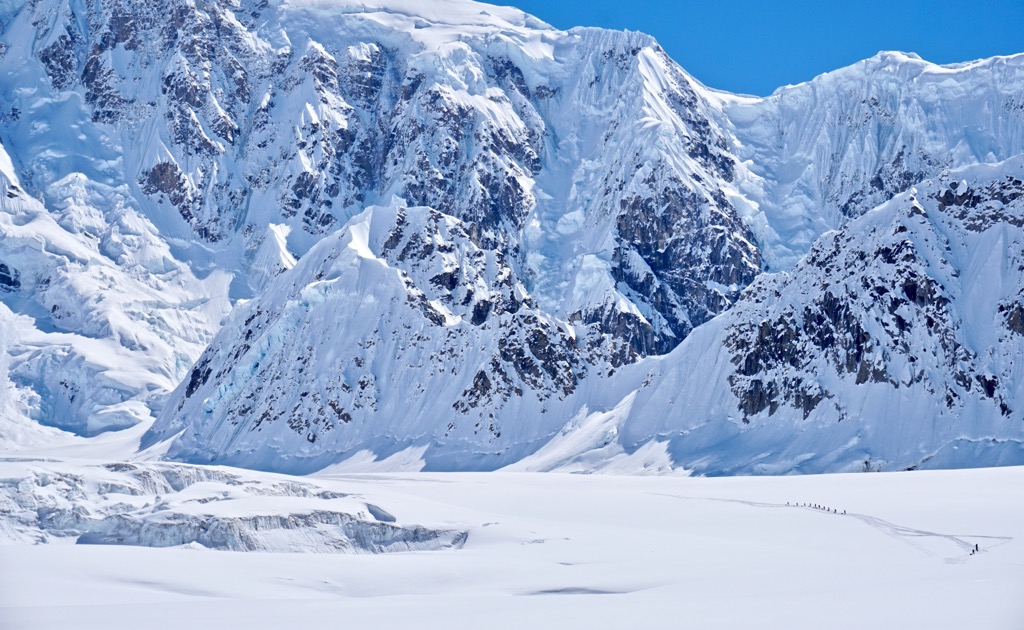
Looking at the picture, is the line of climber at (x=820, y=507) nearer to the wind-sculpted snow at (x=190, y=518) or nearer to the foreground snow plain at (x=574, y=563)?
the foreground snow plain at (x=574, y=563)

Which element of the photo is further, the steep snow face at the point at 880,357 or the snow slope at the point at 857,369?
the snow slope at the point at 857,369

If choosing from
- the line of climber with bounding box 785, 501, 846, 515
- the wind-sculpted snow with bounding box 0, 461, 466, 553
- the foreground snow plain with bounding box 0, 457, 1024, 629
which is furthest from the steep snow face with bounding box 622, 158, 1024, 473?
the wind-sculpted snow with bounding box 0, 461, 466, 553

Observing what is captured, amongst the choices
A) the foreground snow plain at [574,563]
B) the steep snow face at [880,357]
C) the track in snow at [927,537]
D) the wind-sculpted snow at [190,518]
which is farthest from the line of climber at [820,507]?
the steep snow face at [880,357]

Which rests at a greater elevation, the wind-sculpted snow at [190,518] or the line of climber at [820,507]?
the line of climber at [820,507]

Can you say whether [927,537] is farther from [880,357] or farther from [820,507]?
[880,357]

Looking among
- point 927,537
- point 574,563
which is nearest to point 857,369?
point 927,537

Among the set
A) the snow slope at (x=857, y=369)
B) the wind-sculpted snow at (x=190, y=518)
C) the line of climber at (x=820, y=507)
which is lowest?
the wind-sculpted snow at (x=190, y=518)
